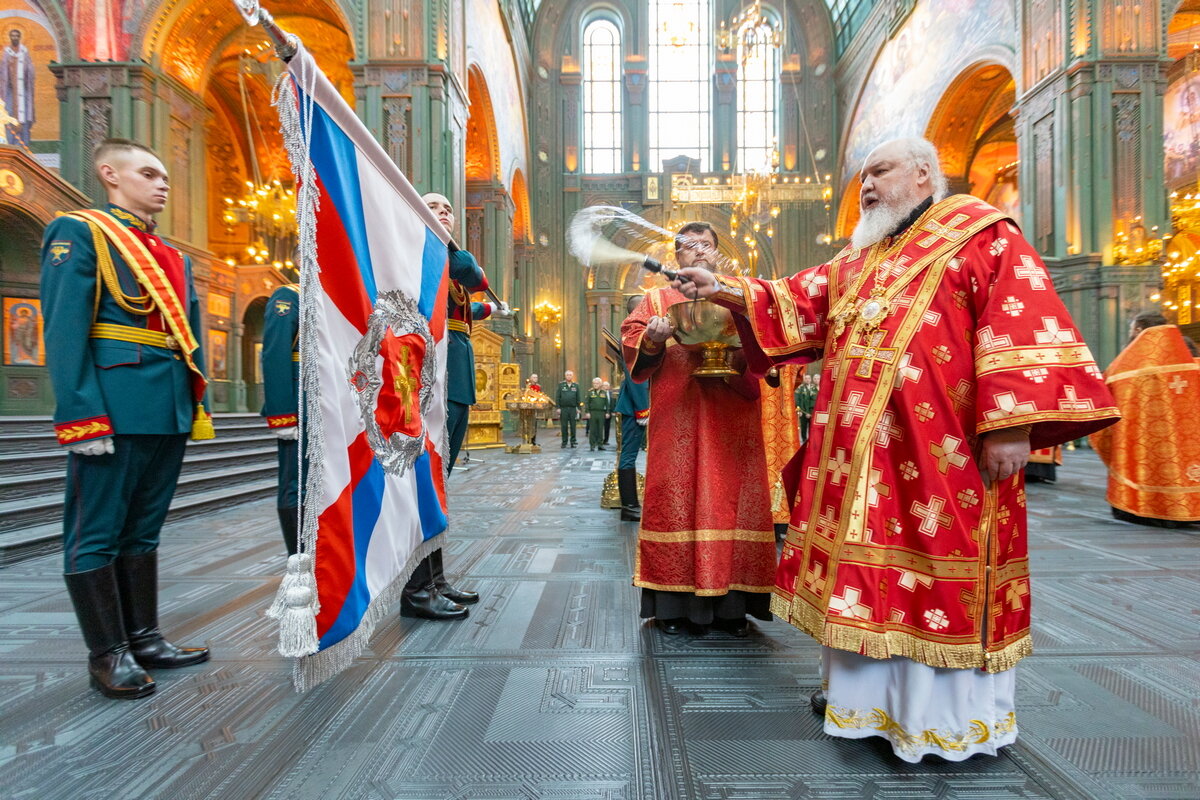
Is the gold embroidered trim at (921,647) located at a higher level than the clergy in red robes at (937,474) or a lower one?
lower

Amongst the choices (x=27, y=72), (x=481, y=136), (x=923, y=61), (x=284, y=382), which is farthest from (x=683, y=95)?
(x=284, y=382)

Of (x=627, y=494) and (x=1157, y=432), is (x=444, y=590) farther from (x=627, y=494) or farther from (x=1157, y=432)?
(x=1157, y=432)

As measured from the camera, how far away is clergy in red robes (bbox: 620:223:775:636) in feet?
8.34

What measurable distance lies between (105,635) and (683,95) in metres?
27.1

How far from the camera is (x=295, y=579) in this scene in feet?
4.79

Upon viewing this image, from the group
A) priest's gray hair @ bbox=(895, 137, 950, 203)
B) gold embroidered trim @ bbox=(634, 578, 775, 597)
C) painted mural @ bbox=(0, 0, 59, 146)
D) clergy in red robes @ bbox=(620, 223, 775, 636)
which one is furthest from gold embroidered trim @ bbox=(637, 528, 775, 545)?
painted mural @ bbox=(0, 0, 59, 146)

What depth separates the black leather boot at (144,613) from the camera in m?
2.27

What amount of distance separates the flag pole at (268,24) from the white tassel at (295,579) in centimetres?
120

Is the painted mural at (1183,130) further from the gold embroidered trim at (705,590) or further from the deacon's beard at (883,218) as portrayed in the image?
the gold embroidered trim at (705,590)

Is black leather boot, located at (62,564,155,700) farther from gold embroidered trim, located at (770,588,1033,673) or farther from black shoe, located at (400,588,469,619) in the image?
gold embroidered trim, located at (770,588,1033,673)

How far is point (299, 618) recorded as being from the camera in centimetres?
144

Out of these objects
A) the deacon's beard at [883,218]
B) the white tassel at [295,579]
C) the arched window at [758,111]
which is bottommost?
the white tassel at [295,579]

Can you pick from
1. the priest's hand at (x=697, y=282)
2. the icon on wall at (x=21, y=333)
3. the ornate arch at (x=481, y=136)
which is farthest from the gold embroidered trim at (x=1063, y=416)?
the ornate arch at (x=481, y=136)

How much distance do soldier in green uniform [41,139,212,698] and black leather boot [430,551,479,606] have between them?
42.3 inches
